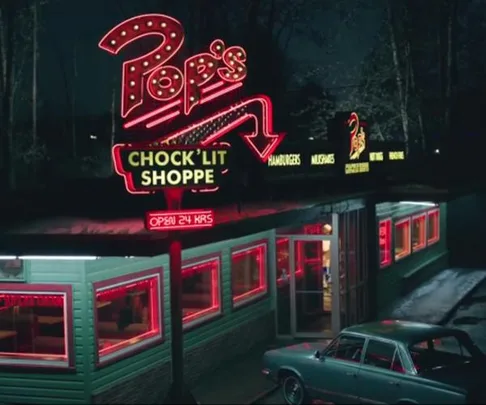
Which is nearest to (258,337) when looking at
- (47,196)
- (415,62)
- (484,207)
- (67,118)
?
(47,196)

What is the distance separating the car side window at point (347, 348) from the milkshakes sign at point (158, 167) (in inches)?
133

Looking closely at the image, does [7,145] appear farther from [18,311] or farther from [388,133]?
[388,133]

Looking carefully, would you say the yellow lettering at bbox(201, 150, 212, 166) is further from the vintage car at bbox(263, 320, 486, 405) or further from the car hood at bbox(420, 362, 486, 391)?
the car hood at bbox(420, 362, 486, 391)

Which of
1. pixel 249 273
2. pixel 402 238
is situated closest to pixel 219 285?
pixel 249 273

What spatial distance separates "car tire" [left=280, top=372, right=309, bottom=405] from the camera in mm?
12492

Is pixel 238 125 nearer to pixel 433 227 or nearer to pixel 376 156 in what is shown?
pixel 376 156

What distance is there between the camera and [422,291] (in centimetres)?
2447

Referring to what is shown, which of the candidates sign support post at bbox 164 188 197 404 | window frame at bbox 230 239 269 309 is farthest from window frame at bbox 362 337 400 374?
window frame at bbox 230 239 269 309

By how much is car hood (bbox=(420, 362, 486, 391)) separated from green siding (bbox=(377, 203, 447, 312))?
32.6ft

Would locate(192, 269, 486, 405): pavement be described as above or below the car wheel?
below

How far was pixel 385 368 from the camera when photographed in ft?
37.1

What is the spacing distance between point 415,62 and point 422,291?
15768 mm

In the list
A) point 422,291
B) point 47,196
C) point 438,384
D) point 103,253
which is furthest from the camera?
point 422,291

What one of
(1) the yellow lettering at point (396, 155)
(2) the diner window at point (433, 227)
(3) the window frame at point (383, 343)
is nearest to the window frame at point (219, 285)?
(3) the window frame at point (383, 343)
